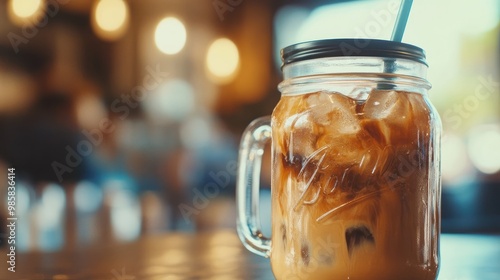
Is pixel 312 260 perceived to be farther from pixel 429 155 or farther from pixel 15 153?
pixel 15 153

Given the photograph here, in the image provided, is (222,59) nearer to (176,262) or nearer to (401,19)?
(176,262)

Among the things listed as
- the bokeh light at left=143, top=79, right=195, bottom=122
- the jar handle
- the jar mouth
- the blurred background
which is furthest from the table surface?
the bokeh light at left=143, top=79, right=195, bottom=122

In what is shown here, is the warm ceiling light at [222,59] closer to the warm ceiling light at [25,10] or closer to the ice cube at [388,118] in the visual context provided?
the warm ceiling light at [25,10]

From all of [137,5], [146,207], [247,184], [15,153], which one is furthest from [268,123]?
[137,5]

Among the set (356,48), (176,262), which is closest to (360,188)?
(356,48)

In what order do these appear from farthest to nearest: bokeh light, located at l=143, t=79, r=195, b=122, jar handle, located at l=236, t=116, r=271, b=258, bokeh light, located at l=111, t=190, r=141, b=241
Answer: bokeh light, located at l=143, t=79, r=195, b=122, bokeh light, located at l=111, t=190, r=141, b=241, jar handle, located at l=236, t=116, r=271, b=258

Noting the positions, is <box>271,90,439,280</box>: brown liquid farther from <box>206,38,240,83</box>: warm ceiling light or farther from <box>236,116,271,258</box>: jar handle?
<box>206,38,240,83</box>: warm ceiling light
